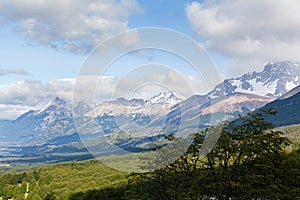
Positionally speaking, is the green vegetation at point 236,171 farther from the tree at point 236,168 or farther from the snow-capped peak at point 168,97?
the snow-capped peak at point 168,97

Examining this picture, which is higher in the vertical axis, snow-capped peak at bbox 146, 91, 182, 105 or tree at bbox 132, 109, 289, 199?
snow-capped peak at bbox 146, 91, 182, 105

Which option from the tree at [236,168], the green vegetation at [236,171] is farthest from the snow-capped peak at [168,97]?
the tree at [236,168]

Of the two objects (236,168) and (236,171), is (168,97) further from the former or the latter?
(236,168)

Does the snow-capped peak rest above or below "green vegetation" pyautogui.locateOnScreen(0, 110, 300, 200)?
above

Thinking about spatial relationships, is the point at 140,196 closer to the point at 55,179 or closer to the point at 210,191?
the point at 210,191

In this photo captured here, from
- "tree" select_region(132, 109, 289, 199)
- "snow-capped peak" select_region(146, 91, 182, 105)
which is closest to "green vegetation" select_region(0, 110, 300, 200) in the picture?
"tree" select_region(132, 109, 289, 199)

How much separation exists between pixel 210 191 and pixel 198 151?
3.12 meters

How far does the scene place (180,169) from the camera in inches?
1233

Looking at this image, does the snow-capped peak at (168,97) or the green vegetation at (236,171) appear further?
the snow-capped peak at (168,97)

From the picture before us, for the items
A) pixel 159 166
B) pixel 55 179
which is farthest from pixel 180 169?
pixel 55 179

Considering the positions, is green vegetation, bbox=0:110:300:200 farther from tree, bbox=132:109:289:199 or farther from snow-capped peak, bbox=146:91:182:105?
snow-capped peak, bbox=146:91:182:105

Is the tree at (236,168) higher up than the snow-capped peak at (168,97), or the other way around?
the snow-capped peak at (168,97)

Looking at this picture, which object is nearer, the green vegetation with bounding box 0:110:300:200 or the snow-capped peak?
the green vegetation with bounding box 0:110:300:200

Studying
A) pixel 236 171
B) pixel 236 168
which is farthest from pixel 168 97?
pixel 236 168
